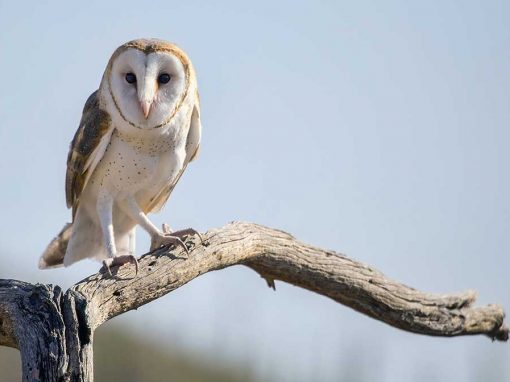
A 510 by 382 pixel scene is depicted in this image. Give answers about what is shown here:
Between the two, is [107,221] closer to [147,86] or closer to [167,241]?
[147,86]

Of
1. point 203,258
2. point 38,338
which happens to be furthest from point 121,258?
point 38,338

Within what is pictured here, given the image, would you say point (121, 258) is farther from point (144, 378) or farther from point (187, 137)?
point (144, 378)

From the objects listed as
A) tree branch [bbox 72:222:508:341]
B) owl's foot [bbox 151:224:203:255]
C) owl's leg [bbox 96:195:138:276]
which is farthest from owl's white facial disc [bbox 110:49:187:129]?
tree branch [bbox 72:222:508:341]

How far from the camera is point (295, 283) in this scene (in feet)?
17.1

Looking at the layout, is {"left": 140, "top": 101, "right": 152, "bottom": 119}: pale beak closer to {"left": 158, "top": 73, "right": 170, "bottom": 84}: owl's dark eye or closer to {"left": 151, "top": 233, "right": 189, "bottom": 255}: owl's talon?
{"left": 158, "top": 73, "right": 170, "bottom": 84}: owl's dark eye

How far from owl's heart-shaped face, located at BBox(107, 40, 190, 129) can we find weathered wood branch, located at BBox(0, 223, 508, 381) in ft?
3.01

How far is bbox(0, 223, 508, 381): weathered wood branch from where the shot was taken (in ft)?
12.6

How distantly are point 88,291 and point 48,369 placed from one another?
1.58 feet

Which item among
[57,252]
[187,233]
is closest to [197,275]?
[187,233]

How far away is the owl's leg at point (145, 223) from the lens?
510 cm

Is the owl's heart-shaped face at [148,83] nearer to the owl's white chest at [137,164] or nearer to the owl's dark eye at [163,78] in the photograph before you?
the owl's dark eye at [163,78]

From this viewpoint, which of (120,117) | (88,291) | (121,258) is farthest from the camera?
(120,117)

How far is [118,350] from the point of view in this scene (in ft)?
39.0

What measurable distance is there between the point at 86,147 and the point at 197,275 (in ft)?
4.00
